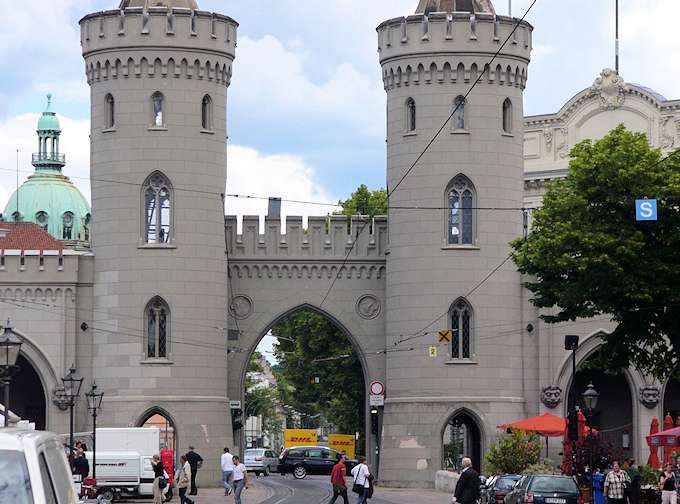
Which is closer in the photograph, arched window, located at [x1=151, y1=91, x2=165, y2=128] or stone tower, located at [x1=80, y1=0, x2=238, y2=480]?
stone tower, located at [x1=80, y1=0, x2=238, y2=480]

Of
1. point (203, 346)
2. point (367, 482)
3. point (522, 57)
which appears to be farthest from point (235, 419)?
point (367, 482)

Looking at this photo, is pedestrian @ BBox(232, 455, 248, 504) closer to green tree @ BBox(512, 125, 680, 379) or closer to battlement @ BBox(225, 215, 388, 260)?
green tree @ BBox(512, 125, 680, 379)

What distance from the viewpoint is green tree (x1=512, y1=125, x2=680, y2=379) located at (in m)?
35.8

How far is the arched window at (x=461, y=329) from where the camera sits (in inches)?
2121

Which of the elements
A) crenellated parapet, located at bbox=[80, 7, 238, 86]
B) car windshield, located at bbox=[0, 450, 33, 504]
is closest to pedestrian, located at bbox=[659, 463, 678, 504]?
car windshield, located at bbox=[0, 450, 33, 504]

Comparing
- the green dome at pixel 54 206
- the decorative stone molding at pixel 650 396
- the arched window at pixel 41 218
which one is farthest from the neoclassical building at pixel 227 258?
the green dome at pixel 54 206

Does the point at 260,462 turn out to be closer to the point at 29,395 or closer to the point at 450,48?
the point at 29,395

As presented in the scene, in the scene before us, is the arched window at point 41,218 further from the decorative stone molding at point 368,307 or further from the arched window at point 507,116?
the arched window at point 507,116

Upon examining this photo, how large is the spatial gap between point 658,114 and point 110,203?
30683 mm

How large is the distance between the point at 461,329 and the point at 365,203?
2965 centimetres

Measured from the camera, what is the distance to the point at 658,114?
7531cm

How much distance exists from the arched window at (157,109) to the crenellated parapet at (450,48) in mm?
7654

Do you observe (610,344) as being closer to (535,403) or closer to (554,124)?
(535,403)

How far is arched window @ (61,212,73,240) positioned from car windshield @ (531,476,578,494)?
363 feet
